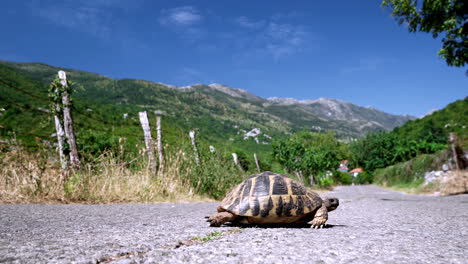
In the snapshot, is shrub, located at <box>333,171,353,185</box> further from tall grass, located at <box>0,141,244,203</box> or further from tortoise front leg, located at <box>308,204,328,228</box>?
tortoise front leg, located at <box>308,204,328,228</box>

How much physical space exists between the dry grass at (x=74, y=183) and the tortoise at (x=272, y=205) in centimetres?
445

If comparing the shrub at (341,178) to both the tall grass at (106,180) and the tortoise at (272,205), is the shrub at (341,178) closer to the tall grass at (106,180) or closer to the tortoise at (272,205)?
the tall grass at (106,180)

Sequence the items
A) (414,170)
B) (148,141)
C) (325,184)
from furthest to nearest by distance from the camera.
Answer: (325,184) → (414,170) → (148,141)

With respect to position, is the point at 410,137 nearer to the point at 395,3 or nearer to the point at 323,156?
the point at 323,156

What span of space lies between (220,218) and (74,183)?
4923 mm

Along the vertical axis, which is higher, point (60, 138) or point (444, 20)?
point (444, 20)

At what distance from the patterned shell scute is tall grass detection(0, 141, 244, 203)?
4.56 m

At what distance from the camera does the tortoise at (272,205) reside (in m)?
3.41

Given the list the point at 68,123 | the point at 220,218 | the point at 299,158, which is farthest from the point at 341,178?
the point at 220,218

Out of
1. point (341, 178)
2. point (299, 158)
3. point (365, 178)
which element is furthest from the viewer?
point (365, 178)

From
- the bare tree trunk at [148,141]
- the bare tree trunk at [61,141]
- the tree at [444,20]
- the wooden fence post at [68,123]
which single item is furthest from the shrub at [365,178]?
the bare tree trunk at [61,141]

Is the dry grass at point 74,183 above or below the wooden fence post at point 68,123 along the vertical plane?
below

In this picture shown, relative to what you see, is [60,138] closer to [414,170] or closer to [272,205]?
[272,205]

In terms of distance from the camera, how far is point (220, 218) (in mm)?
3420
